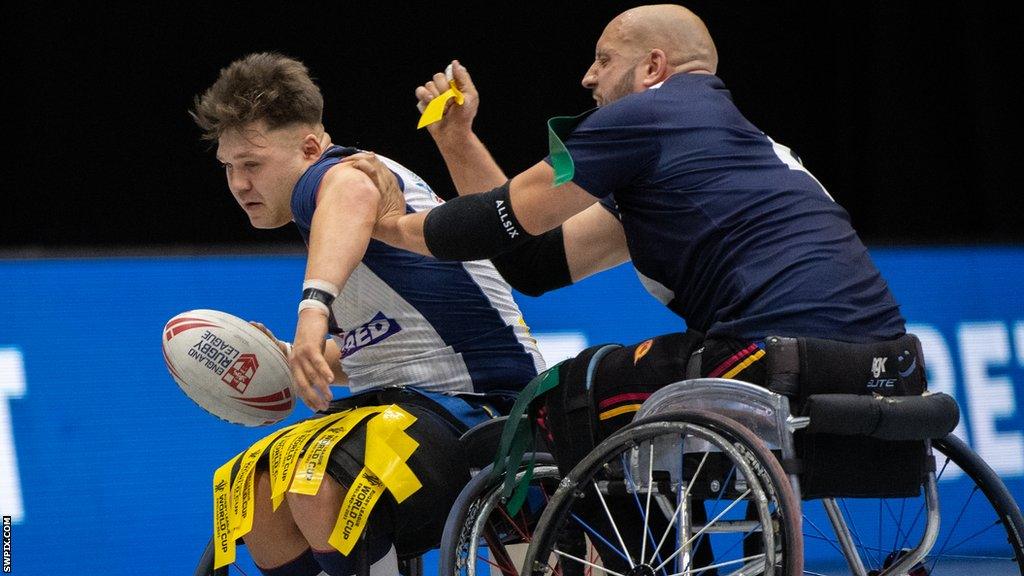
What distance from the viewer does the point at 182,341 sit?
267cm

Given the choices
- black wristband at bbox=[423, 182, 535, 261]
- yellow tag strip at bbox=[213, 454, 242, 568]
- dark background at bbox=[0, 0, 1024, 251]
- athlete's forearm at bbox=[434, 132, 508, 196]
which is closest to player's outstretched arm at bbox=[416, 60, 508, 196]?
athlete's forearm at bbox=[434, 132, 508, 196]

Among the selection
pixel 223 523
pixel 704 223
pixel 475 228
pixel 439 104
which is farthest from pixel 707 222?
pixel 223 523

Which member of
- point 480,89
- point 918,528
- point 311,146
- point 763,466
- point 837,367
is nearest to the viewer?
point 763,466

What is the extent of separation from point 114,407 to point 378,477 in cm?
150

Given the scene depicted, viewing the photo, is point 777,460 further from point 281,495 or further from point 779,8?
point 779,8

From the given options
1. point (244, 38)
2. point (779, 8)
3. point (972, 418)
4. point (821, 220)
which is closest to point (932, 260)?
point (972, 418)

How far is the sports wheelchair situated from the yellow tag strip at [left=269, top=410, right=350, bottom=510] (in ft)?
1.05

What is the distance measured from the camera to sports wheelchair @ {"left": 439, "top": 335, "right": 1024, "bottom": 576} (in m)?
1.94

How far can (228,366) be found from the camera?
8.68 feet

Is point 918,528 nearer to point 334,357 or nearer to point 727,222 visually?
point 334,357

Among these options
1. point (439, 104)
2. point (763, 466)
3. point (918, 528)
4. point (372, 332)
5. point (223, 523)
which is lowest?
point (918, 528)

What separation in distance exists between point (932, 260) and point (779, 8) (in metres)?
1.68

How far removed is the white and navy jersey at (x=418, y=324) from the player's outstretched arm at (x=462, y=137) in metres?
0.12

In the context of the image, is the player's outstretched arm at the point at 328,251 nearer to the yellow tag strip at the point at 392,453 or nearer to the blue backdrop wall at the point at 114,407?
the yellow tag strip at the point at 392,453
